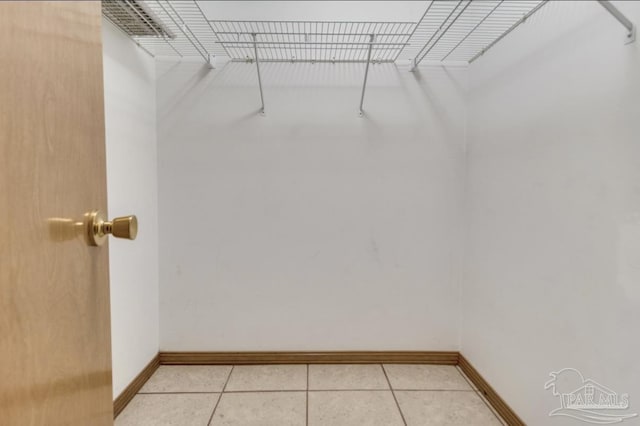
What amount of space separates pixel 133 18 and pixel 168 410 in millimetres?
1742

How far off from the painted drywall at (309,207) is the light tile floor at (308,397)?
14 centimetres

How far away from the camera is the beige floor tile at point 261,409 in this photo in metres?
1.47

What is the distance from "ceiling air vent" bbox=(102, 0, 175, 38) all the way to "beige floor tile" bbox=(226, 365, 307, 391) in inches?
68.7

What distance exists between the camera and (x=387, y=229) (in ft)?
6.32

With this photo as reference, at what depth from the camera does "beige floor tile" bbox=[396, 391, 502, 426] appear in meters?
1.48

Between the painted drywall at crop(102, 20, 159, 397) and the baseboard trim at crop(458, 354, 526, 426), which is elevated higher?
the painted drywall at crop(102, 20, 159, 397)

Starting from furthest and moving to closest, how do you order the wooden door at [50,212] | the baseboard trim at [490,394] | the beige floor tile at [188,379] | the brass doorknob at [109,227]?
the beige floor tile at [188,379]
the baseboard trim at [490,394]
the brass doorknob at [109,227]
the wooden door at [50,212]

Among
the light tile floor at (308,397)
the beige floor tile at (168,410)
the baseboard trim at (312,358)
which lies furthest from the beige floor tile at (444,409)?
the beige floor tile at (168,410)

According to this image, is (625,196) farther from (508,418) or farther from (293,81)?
(293,81)

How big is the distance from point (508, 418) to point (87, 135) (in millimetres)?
1826

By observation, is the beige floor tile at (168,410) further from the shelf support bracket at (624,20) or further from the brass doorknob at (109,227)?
the shelf support bracket at (624,20)

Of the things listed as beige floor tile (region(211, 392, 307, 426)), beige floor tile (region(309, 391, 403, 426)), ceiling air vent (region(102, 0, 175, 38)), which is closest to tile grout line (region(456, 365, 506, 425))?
beige floor tile (region(309, 391, 403, 426))

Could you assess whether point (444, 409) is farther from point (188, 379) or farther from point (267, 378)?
point (188, 379)

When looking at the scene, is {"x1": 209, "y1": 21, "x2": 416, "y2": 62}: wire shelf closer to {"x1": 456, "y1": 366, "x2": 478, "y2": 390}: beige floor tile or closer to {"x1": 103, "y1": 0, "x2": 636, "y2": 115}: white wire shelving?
{"x1": 103, "y1": 0, "x2": 636, "y2": 115}: white wire shelving
